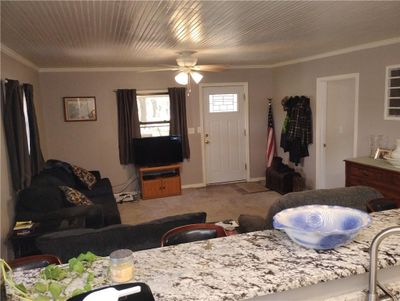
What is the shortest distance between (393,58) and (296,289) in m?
3.87

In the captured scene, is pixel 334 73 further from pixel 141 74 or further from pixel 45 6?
pixel 45 6

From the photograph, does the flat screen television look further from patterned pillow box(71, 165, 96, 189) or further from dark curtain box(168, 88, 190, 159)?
patterned pillow box(71, 165, 96, 189)

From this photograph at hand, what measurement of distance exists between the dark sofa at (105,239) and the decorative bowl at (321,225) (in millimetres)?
1220

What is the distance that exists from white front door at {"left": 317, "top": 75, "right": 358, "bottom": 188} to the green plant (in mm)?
4448

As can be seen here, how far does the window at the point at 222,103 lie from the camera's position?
6.52 meters

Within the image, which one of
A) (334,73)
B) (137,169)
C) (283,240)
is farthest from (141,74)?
(283,240)

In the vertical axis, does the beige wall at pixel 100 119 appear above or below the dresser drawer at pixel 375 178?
above

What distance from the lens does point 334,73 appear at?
16.3ft

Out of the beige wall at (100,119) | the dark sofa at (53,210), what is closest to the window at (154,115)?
the beige wall at (100,119)

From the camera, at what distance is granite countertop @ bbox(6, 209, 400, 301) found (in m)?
1.04

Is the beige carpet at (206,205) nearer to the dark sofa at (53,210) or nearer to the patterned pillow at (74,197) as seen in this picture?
the patterned pillow at (74,197)

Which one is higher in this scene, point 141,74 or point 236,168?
point 141,74

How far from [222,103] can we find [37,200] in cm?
403

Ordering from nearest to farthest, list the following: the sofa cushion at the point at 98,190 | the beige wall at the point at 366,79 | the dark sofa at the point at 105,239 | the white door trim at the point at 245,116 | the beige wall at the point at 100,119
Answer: the dark sofa at the point at 105,239, the beige wall at the point at 366,79, the sofa cushion at the point at 98,190, the beige wall at the point at 100,119, the white door trim at the point at 245,116
